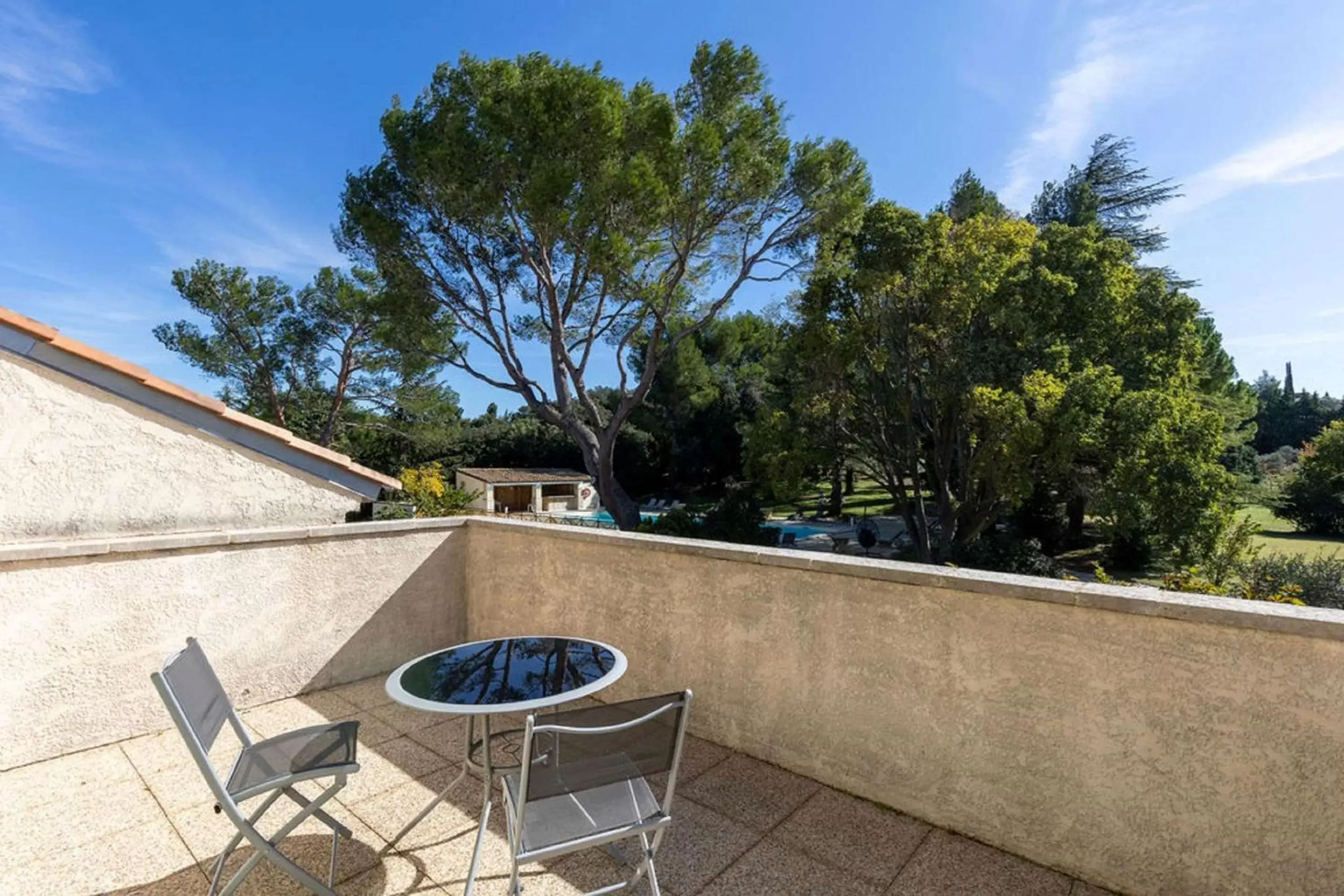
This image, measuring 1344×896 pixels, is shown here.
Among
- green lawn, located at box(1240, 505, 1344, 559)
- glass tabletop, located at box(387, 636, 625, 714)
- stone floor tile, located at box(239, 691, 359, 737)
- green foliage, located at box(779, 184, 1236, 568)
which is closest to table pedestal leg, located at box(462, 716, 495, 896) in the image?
glass tabletop, located at box(387, 636, 625, 714)

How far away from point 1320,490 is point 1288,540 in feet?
11.8

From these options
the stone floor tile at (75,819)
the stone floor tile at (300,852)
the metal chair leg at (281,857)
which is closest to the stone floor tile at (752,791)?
the stone floor tile at (300,852)

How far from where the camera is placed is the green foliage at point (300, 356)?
22.6 m

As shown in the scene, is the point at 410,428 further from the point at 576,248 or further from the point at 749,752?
the point at 749,752

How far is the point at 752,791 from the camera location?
3037mm

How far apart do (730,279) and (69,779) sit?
51.7ft

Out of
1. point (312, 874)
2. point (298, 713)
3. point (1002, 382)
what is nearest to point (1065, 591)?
point (312, 874)

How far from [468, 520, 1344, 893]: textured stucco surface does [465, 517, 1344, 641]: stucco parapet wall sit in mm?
23

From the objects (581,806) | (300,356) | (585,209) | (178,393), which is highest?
(585,209)

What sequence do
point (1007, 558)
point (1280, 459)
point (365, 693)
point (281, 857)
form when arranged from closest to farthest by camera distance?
point (281, 857), point (365, 693), point (1007, 558), point (1280, 459)

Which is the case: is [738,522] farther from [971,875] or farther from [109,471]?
[971,875]

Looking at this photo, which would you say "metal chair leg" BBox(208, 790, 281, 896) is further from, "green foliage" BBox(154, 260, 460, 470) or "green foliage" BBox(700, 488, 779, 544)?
"green foliage" BBox(154, 260, 460, 470)

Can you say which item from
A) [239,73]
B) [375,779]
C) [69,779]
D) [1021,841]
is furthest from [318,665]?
[239,73]

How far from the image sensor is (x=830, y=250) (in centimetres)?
1568
